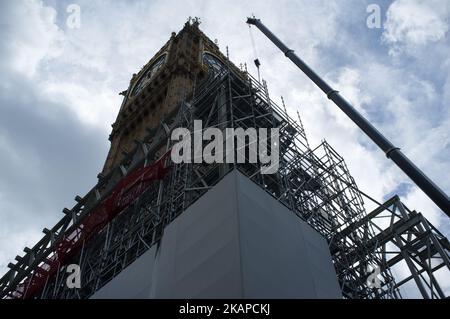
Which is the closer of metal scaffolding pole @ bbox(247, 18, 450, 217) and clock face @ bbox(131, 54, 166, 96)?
metal scaffolding pole @ bbox(247, 18, 450, 217)

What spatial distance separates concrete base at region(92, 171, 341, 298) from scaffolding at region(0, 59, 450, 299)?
1275mm

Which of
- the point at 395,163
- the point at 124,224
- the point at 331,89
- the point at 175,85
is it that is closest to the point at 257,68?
the point at 175,85

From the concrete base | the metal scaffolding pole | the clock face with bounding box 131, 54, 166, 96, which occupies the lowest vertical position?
the concrete base

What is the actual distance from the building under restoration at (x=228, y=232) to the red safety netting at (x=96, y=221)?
0.22 ft

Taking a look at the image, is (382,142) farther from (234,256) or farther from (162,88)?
(162,88)

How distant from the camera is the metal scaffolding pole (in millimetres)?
11594

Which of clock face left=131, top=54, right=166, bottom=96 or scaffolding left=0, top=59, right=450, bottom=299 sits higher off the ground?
clock face left=131, top=54, right=166, bottom=96

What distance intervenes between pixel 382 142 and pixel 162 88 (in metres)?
21.1

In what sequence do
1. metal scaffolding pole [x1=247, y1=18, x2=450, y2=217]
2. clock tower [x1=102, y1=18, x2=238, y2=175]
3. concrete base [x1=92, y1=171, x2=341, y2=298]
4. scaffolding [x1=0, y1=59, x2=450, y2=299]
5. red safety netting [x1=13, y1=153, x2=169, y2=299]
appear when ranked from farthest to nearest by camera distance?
clock tower [x1=102, y1=18, x2=238, y2=175] → red safety netting [x1=13, y1=153, x2=169, y2=299] → scaffolding [x1=0, y1=59, x2=450, y2=299] → metal scaffolding pole [x1=247, y1=18, x2=450, y2=217] → concrete base [x1=92, y1=171, x2=341, y2=298]

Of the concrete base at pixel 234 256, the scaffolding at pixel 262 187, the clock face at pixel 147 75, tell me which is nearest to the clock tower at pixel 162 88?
the clock face at pixel 147 75

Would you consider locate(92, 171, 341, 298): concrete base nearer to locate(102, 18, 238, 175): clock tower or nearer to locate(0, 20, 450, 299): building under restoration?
locate(0, 20, 450, 299): building under restoration

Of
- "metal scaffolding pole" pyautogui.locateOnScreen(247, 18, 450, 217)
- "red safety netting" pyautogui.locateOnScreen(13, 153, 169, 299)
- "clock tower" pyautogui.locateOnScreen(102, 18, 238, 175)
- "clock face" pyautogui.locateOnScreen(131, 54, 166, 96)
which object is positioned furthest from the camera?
"clock face" pyautogui.locateOnScreen(131, 54, 166, 96)

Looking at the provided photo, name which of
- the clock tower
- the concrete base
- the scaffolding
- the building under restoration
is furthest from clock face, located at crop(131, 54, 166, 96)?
the concrete base
